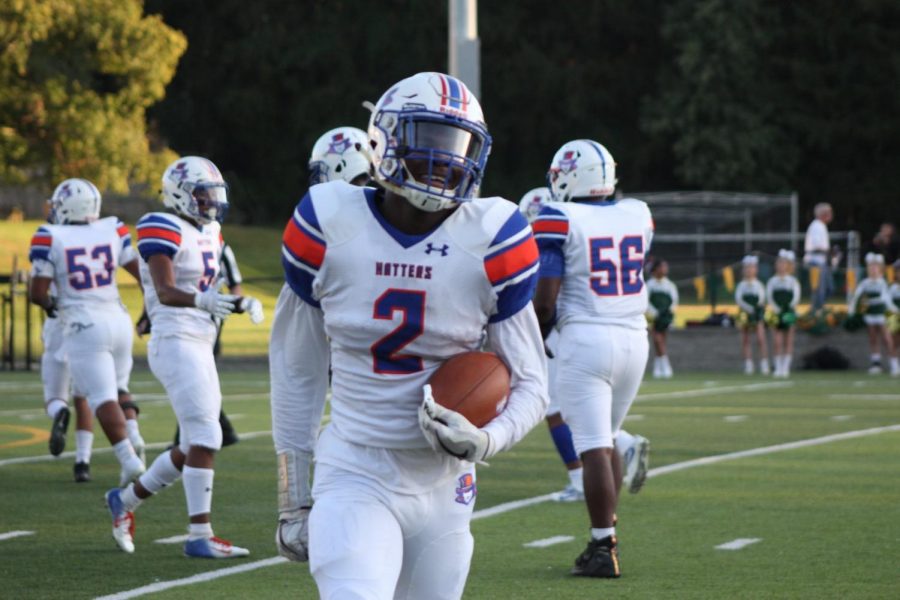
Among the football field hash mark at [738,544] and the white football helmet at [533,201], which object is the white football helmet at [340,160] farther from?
the football field hash mark at [738,544]

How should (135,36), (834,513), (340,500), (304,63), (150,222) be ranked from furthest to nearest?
(304,63) → (135,36) → (834,513) → (150,222) → (340,500)

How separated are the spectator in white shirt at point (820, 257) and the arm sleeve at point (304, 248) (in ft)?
64.3

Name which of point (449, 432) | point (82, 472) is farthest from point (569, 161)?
point (82, 472)

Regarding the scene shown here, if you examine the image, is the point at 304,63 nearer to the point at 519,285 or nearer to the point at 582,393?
the point at 582,393

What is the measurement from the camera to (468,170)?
14.4 feet

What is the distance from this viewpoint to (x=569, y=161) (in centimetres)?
794

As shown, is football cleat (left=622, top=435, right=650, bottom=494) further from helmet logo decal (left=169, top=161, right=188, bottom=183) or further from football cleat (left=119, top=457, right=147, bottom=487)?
football cleat (left=119, top=457, right=147, bottom=487)

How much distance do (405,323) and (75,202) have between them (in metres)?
6.81

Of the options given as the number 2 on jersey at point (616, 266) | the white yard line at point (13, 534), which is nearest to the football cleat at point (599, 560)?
the number 2 on jersey at point (616, 266)

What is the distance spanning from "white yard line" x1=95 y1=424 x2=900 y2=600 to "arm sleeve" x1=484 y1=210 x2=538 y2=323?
10.3ft

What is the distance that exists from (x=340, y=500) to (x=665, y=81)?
45.0 metres

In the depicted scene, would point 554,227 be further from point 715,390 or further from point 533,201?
point 715,390

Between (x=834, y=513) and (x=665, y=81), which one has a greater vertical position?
(x=665, y=81)

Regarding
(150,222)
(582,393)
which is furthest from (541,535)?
(150,222)
